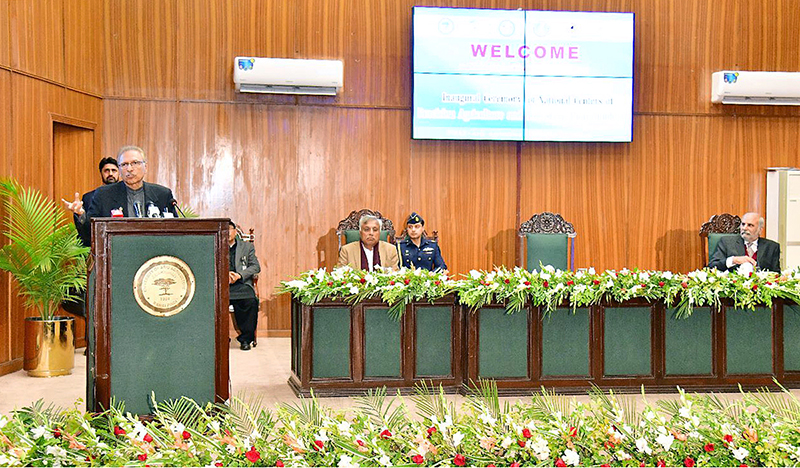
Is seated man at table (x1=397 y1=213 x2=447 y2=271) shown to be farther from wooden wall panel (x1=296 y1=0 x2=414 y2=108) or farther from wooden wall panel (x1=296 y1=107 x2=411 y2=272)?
wooden wall panel (x1=296 y1=0 x2=414 y2=108)

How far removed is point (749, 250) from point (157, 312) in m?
5.17

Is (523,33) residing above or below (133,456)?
above

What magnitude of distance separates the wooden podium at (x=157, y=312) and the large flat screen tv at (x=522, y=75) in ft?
15.7

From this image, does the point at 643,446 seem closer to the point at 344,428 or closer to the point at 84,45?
the point at 344,428

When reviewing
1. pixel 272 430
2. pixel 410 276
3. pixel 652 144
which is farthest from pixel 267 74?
pixel 272 430

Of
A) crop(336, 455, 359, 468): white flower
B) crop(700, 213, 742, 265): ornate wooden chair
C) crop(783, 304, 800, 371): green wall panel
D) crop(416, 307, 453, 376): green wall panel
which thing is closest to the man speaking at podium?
crop(416, 307, 453, 376): green wall panel

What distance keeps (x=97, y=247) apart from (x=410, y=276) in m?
2.38

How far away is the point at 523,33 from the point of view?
8305 mm

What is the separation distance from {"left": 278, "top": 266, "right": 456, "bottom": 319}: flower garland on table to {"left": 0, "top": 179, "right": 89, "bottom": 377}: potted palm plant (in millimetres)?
1974

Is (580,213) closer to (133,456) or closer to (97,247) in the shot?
(97,247)

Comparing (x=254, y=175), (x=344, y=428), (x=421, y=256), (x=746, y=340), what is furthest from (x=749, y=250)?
(x=344, y=428)

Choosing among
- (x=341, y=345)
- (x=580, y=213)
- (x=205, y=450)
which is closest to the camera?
(x=205, y=450)

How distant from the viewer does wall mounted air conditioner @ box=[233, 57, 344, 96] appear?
7852mm

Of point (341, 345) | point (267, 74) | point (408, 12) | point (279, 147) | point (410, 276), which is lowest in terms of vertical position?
point (341, 345)
